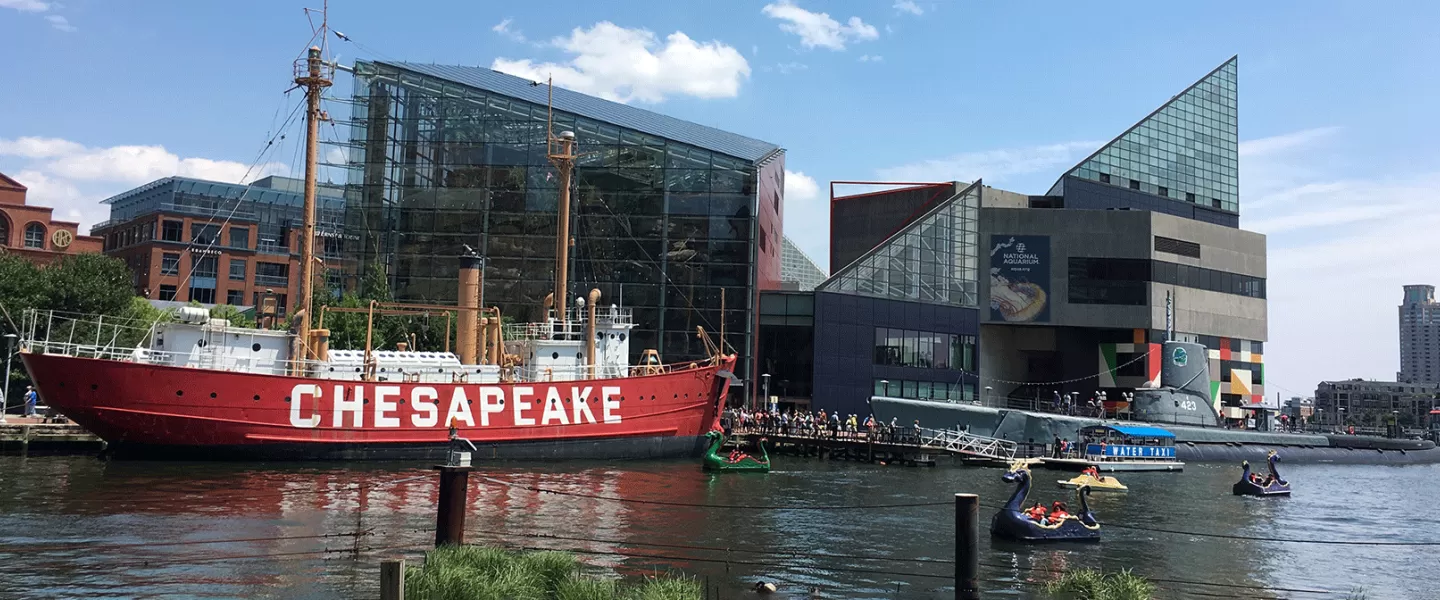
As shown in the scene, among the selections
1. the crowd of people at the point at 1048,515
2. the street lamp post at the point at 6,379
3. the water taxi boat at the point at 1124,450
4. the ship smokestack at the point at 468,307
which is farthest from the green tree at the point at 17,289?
the water taxi boat at the point at 1124,450

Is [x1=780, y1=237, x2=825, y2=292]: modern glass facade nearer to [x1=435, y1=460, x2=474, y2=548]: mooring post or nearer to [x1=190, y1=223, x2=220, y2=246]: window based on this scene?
[x1=190, y1=223, x2=220, y2=246]: window

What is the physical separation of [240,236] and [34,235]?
64.2 ft

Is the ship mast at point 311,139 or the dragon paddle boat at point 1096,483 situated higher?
the ship mast at point 311,139

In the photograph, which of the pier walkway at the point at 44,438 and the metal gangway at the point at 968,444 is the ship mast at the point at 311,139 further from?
the metal gangway at the point at 968,444

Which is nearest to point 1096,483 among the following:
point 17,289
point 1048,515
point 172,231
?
point 1048,515

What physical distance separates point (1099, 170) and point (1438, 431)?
49.7 metres

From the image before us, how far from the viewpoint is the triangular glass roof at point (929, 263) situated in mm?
76688

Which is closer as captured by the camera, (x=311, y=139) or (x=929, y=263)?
(x=311, y=139)

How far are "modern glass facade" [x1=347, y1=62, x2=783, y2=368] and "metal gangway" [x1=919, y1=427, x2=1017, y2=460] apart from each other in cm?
1800

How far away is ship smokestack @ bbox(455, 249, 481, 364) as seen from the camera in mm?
46375

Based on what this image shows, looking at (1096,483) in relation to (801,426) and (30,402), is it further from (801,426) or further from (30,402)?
(30,402)

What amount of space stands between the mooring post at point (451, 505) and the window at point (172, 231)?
8889cm

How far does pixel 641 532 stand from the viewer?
87.5ft

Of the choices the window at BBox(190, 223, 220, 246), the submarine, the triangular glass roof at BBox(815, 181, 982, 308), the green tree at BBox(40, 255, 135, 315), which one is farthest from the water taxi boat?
the window at BBox(190, 223, 220, 246)
